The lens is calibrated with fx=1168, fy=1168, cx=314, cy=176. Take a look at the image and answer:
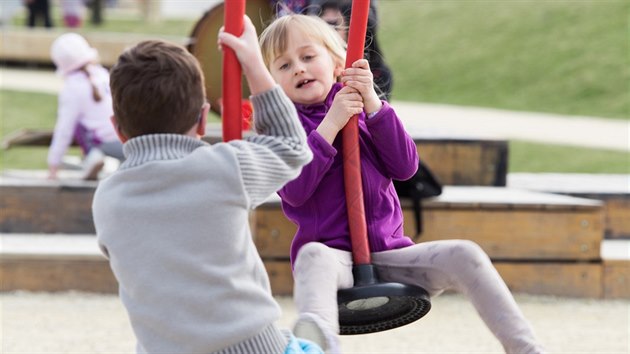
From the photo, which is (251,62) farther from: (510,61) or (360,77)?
(510,61)

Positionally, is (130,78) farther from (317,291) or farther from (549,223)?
(549,223)

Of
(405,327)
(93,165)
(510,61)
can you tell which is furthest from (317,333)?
(510,61)

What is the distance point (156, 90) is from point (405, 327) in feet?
11.1

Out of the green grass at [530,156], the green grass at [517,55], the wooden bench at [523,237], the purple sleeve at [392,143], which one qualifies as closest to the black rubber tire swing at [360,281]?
the purple sleeve at [392,143]

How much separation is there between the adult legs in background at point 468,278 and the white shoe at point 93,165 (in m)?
4.42

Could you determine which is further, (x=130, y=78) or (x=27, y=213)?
(x=27, y=213)

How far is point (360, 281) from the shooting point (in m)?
3.28

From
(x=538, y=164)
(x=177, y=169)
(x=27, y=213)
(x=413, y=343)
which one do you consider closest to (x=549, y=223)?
(x=413, y=343)

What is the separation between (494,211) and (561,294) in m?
0.60

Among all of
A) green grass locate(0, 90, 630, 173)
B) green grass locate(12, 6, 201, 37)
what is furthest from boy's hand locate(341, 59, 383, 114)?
green grass locate(12, 6, 201, 37)

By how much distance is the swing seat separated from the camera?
3.22 metres

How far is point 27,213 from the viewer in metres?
7.17

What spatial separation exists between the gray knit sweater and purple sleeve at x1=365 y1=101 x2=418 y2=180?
32.3 inches

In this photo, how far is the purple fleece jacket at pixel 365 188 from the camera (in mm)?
3361
